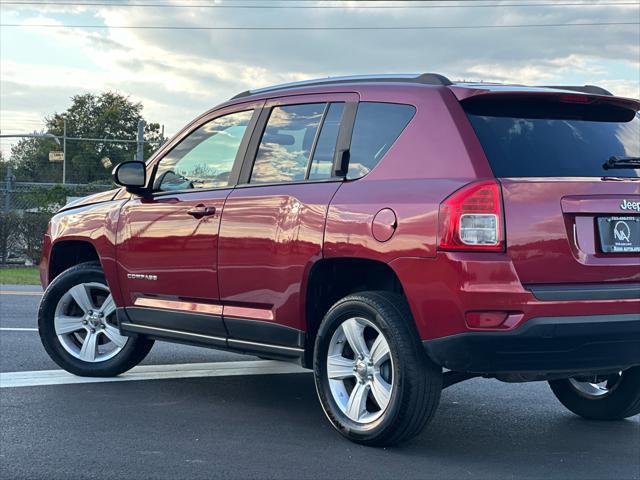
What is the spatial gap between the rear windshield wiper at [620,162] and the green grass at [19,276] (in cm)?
1184

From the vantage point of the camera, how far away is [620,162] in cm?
482

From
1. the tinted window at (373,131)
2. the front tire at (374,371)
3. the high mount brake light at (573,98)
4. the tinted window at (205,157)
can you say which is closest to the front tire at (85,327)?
the tinted window at (205,157)

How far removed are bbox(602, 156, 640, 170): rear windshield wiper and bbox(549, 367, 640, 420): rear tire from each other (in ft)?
4.26

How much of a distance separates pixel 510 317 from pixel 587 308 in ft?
1.26

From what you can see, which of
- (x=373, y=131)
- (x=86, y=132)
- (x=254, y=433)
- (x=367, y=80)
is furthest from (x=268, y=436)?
(x=86, y=132)

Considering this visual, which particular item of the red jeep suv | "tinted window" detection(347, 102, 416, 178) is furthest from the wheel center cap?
"tinted window" detection(347, 102, 416, 178)

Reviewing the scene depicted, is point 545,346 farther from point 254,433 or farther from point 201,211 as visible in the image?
point 201,211

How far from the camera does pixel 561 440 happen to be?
17.4 ft

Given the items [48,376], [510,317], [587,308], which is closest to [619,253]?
[587,308]

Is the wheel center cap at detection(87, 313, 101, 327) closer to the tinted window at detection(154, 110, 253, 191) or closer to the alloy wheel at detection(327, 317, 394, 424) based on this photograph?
the tinted window at detection(154, 110, 253, 191)

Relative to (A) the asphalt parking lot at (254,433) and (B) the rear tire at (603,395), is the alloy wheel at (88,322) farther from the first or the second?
(B) the rear tire at (603,395)

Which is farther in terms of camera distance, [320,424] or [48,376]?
[48,376]

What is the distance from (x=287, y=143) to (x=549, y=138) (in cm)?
158

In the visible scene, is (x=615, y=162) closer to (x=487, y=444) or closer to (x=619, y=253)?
(x=619, y=253)
